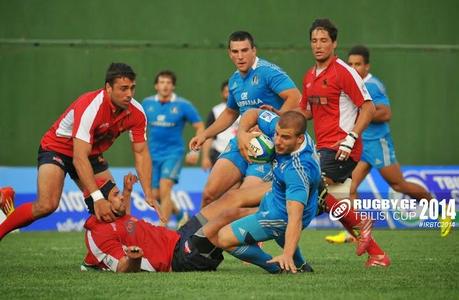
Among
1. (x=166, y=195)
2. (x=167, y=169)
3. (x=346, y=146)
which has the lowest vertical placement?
(x=166, y=195)

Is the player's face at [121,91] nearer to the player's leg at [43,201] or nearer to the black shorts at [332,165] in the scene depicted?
the player's leg at [43,201]

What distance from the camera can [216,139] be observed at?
19.4 metres

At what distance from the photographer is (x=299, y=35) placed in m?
20.3

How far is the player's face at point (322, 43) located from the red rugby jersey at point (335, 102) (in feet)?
0.46

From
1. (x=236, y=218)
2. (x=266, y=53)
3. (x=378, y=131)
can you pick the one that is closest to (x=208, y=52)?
(x=266, y=53)

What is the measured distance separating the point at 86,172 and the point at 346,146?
2.63 metres

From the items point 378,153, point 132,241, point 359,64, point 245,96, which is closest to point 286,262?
point 132,241

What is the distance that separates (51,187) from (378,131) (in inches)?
215

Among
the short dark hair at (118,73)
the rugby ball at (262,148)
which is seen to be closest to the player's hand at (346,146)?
the rugby ball at (262,148)

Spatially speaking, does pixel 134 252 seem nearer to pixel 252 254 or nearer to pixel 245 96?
pixel 252 254

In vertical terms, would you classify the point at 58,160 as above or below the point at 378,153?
above

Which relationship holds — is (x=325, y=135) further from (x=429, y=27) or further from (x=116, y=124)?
(x=429, y=27)

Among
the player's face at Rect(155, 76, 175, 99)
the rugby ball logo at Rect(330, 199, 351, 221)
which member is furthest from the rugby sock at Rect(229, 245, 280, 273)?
the player's face at Rect(155, 76, 175, 99)

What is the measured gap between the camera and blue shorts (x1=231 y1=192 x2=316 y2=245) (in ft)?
30.7
